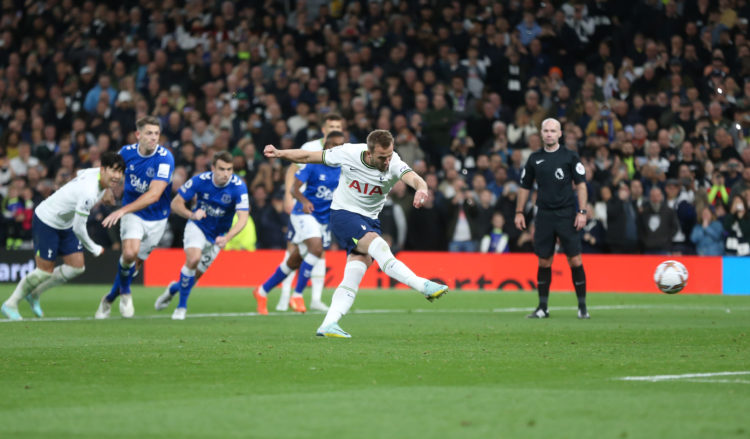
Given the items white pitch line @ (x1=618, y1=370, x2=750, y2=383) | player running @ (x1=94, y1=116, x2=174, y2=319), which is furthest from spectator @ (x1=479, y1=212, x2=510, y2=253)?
white pitch line @ (x1=618, y1=370, x2=750, y2=383)

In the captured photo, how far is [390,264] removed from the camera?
10.8 meters

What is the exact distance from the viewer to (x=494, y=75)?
24969mm

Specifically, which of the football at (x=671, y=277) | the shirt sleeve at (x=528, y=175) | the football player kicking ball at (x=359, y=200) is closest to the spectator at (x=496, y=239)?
the shirt sleeve at (x=528, y=175)

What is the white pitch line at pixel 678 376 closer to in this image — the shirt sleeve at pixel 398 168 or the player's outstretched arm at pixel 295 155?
the shirt sleeve at pixel 398 168

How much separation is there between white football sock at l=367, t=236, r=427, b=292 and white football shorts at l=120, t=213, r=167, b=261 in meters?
4.76

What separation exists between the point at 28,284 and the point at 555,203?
22.1 ft

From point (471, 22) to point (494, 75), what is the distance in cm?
196

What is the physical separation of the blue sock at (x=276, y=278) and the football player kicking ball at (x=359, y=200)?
4637 millimetres

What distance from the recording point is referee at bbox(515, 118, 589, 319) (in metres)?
14.7

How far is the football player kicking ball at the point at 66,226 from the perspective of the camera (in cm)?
1384

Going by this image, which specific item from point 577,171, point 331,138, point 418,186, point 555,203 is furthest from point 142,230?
point 577,171

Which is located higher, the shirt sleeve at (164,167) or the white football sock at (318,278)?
the shirt sleeve at (164,167)

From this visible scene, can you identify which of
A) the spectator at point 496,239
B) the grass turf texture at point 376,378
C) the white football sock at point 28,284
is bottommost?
the grass turf texture at point 376,378

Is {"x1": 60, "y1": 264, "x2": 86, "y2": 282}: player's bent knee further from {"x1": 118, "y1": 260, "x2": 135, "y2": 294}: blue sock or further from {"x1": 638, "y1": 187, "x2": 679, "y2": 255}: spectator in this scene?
{"x1": 638, "y1": 187, "x2": 679, "y2": 255}: spectator
